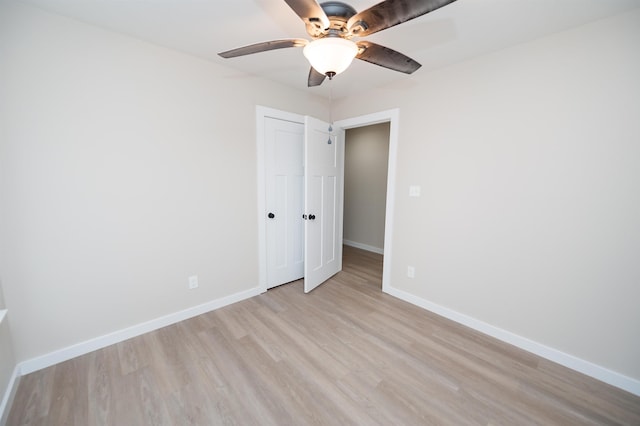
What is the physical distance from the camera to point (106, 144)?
179cm

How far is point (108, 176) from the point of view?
71.3 inches

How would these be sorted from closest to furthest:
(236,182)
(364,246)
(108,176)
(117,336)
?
(108,176) → (117,336) → (236,182) → (364,246)

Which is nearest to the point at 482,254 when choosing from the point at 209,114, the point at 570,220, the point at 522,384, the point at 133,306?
the point at 570,220

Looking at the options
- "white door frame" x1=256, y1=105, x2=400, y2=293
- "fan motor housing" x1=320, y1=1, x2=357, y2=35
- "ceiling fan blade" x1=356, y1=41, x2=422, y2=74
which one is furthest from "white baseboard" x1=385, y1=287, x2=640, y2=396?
"fan motor housing" x1=320, y1=1, x2=357, y2=35

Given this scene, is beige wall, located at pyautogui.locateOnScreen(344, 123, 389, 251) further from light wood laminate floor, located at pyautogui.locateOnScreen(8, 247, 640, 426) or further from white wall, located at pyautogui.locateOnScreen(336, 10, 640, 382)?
light wood laminate floor, located at pyautogui.locateOnScreen(8, 247, 640, 426)

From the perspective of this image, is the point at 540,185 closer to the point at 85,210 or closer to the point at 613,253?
the point at 613,253

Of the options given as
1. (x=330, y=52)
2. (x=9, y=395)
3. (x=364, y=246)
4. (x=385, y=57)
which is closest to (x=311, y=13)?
(x=330, y=52)

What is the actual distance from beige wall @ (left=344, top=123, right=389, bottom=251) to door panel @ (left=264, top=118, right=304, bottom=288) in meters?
1.84

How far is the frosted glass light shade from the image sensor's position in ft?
3.87

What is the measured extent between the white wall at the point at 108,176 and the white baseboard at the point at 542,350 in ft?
7.18

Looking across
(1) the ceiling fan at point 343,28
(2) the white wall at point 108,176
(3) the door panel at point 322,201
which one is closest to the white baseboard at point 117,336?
(2) the white wall at point 108,176

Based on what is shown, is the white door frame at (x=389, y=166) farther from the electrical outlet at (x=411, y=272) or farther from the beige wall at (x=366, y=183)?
the beige wall at (x=366, y=183)

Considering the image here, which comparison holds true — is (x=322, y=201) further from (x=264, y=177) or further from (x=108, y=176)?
(x=108, y=176)

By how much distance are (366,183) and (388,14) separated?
3.56 meters
